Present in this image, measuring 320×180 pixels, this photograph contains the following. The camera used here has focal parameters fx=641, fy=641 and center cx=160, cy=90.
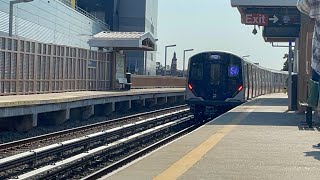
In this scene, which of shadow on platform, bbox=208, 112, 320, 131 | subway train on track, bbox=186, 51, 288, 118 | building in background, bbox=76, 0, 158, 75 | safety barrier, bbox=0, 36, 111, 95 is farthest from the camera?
building in background, bbox=76, 0, 158, 75

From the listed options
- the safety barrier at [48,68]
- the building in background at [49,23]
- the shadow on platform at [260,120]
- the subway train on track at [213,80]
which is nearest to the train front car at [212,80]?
the subway train on track at [213,80]

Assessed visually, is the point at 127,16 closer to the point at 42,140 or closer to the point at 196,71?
the point at 196,71

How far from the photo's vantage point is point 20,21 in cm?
5241

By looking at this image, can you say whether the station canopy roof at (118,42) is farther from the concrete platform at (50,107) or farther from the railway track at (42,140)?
the railway track at (42,140)

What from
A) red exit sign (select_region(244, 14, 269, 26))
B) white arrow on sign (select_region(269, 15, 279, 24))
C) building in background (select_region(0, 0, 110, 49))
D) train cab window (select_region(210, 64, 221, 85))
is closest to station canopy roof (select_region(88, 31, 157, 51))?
red exit sign (select_region(244, 14, 269, 26))

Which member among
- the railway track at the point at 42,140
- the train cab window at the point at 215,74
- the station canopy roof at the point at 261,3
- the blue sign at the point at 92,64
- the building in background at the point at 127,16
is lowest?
the railway track at the point at 42,140

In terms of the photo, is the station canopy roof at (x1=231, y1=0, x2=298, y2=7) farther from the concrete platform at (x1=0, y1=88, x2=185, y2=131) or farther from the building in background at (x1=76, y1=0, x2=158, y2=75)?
the building in background at (x1=76, y1=0, x2=158, y2=75)

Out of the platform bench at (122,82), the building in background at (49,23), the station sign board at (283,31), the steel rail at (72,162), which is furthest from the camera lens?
the building in background at (49,23)

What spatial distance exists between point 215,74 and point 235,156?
15.7 meters

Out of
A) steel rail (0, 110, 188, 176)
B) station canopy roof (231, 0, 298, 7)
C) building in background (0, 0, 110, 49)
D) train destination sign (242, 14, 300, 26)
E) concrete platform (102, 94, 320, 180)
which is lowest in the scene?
steel rail (0, 110, 188, 176)

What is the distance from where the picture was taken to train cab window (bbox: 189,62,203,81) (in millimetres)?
27281

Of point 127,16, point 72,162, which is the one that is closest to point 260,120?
point 72,162

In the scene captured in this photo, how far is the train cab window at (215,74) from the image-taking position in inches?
1074

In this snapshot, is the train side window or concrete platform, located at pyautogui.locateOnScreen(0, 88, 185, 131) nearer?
concrete platform, located at pyautogui.locateOnScreen(0, 88, 185, 131)
